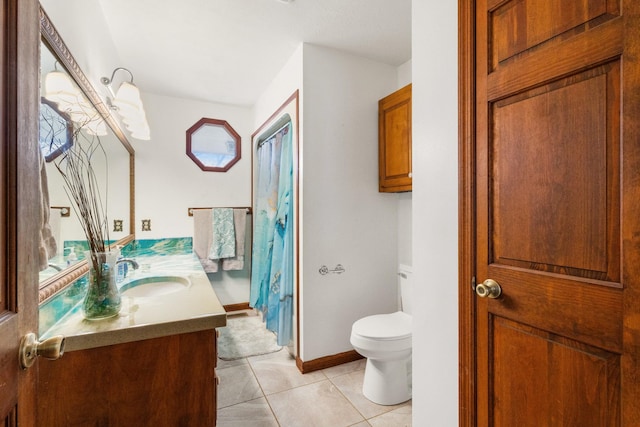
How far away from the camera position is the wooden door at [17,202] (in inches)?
20.6

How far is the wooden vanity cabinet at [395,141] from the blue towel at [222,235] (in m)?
1.71

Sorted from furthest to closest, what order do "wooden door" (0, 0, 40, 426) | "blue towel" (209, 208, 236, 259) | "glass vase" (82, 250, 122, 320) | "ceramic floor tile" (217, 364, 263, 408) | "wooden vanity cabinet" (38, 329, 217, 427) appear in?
"blue towel" (209, 208, 236, 259), "ceramic floor tile" (217, 364, 263, 408), "glass vase" (82, 250, 122, 320), "wooden vanity cabinet" (38, 329, 217, 427), "wooden door" (0, 0, 40, 426)

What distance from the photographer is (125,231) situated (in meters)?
2.35

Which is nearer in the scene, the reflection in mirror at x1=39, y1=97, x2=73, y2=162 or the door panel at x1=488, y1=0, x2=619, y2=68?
the door panel at x1=488, y1=0, x2=619, y2=68

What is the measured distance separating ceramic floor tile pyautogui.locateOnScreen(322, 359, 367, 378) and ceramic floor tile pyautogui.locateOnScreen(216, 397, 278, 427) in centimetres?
51

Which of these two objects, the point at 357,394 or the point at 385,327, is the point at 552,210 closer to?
the point at 385,327

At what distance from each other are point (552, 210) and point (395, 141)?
1.46m

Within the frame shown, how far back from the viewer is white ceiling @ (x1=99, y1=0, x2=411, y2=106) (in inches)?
70.7

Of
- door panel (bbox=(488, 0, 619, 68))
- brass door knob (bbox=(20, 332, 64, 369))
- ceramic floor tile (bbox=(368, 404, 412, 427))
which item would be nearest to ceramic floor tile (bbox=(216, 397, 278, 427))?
ceramic floor tile (bbox=(368, 404, 412, 427))

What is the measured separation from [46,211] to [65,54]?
0.70m

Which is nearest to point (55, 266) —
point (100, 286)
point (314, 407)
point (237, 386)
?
point (100, 286)

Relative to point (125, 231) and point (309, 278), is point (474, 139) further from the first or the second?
point (125, 231)

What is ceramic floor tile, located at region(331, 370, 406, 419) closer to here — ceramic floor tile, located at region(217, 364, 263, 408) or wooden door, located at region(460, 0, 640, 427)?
ceramic floor tile, located at region(217, 364, 263, 408)

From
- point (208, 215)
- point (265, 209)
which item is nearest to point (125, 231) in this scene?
point (208, 215)
